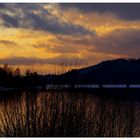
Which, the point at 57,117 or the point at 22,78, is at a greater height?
the point at 22,78

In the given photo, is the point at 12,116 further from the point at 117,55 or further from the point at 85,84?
the point at 117,55

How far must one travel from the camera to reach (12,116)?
5.07m

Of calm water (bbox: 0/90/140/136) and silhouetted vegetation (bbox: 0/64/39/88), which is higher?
silhouetted vegetation (bbox: 0/64/39/88)

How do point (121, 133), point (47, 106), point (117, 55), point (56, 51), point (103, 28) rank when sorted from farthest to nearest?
point (117, 55), point (103, 28), point (56, 51), point (121, 133), point (47, 106)

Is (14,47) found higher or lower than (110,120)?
higher

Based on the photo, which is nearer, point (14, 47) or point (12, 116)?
point (12, 116)

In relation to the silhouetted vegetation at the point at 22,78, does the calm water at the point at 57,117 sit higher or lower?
lower

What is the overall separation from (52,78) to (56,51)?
2.32 feet

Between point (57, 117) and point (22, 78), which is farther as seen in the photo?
point (22, 78)

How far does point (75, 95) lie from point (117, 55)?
119 inches

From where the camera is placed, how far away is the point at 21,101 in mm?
5102

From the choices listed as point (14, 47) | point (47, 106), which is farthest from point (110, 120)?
point (14, 47)

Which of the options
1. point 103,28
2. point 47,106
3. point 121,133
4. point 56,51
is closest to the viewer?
point 47,106

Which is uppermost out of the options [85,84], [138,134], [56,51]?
[56,51]
